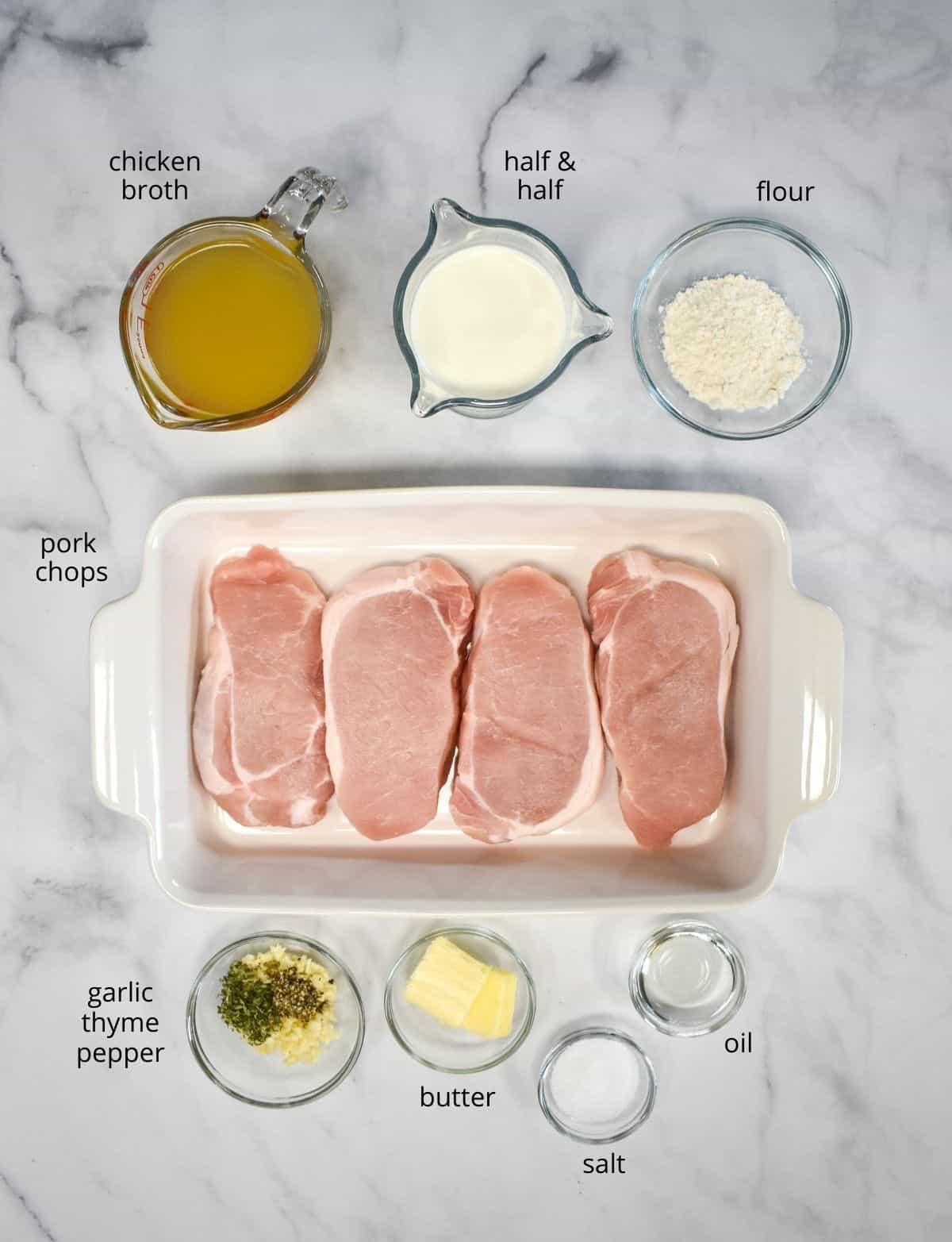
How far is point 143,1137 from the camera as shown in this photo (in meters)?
1.96

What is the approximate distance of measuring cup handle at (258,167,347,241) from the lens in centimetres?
168

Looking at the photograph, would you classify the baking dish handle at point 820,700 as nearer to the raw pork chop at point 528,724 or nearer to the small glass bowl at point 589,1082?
the raw pork chop at point 528,724

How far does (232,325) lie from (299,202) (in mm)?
240

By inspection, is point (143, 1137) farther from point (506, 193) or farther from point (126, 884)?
point (506, 193)

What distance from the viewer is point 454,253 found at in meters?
1.72

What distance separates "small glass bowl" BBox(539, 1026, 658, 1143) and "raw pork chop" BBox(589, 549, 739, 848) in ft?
1.40

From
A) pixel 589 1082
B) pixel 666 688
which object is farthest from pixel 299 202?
pixel 589 1082

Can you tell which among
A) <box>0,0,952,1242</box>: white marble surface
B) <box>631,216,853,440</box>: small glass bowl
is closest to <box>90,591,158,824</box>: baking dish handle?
<box>0,0,952,1242</box>: white marble surface

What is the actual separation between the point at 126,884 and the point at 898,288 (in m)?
Result: 1.90

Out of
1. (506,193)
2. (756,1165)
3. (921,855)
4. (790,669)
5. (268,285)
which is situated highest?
(506,193)

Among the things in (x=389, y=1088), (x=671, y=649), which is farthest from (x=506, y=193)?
(x=389, y=1088)

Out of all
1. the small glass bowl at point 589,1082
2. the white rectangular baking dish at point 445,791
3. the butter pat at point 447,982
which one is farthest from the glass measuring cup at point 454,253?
the small glass bowl at point 589,1082

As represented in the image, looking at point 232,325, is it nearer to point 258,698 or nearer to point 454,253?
point 454,253

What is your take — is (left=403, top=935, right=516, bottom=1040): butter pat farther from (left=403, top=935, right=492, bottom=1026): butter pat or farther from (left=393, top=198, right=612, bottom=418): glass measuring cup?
(left=393, top=198, right=612, bottom=418): glass measuring cup
